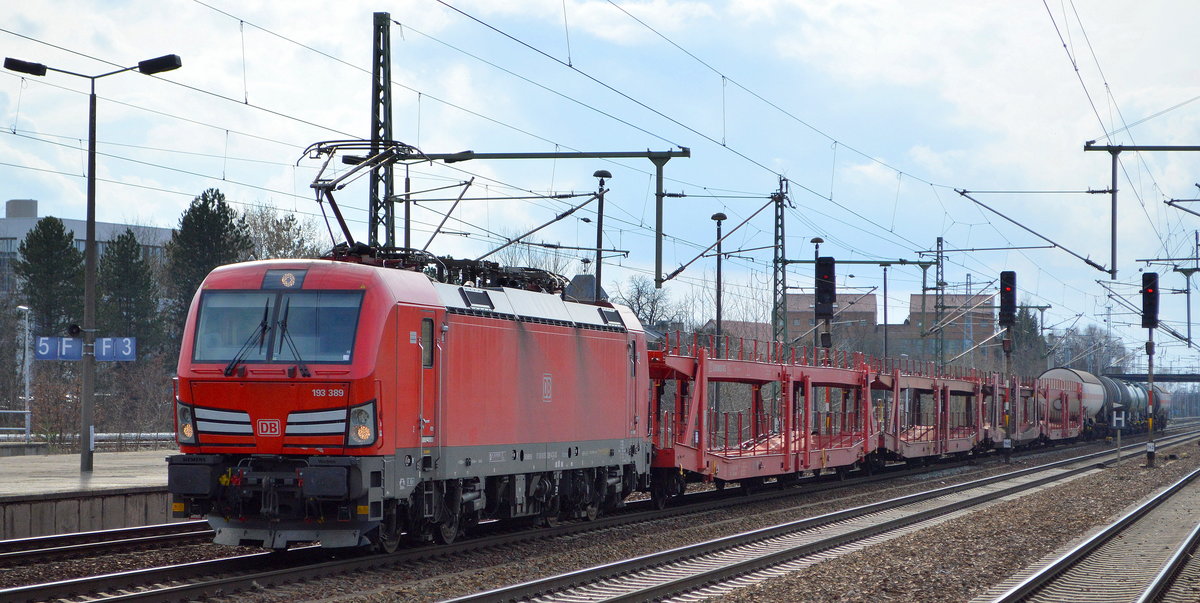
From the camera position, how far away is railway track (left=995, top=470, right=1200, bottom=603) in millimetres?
14367

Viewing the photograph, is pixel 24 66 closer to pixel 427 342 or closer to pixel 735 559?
pixel 427 342

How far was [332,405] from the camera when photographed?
1460 centimetres

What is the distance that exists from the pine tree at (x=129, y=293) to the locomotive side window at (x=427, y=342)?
4975 cm

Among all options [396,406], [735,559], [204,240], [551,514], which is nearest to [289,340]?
[396,406]

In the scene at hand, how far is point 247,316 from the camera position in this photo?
49.6 ft

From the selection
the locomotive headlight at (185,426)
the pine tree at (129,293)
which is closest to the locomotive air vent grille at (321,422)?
the locomotive headlight at (185,426)

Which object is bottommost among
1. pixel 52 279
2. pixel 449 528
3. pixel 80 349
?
pixel 449 528

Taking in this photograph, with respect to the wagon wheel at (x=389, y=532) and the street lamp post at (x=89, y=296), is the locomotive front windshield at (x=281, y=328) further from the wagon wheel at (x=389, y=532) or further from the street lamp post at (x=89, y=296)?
the street lamp post at (x=89, y=296)

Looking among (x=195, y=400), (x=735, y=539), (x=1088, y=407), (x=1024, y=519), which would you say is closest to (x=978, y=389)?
(x=1088, y=407)

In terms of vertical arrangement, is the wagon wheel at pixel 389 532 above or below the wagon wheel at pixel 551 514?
above

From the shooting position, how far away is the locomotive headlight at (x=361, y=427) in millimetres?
14578

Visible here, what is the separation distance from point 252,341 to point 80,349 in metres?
11.0

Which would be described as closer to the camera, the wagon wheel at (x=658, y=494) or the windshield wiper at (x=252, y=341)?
the windshield wiper at (x=252, y=341)

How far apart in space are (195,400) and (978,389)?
128ft
